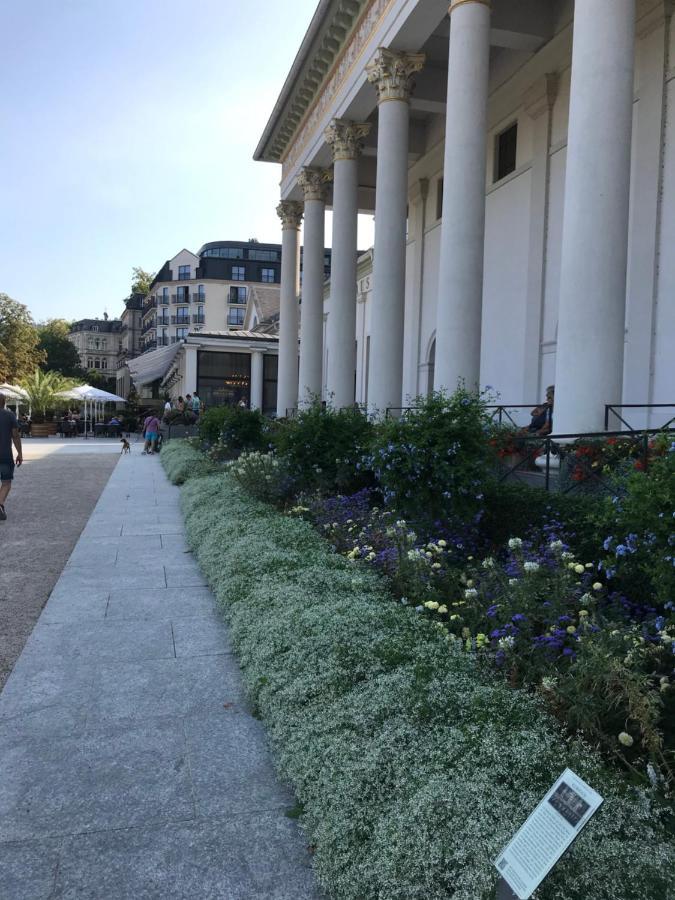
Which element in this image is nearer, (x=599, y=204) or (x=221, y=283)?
(x=599, y=204)

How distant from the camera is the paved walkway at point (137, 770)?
8.54ft

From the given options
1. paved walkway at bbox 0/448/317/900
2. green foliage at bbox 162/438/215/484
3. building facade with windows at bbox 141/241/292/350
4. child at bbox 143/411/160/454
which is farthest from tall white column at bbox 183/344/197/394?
building facade with windows at bbox 141/241/292/350

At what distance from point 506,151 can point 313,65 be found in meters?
6.20

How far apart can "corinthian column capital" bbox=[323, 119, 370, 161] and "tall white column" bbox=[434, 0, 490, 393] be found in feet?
22.8

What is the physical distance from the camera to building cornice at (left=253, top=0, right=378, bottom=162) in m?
16.5

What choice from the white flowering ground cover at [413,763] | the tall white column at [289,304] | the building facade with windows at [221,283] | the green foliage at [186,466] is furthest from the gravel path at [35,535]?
the building facade with windows at [221,283]

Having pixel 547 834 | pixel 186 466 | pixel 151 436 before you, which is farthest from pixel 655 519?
pixel 151 436

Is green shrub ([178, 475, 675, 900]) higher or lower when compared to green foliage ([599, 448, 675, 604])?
lower

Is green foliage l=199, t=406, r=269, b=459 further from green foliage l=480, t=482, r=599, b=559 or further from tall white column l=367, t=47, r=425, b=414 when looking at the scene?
green foliage l=480, t=482, r=599, b=559

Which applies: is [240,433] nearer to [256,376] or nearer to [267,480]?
[267,480]

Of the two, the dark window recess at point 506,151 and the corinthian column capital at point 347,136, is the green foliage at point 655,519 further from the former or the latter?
the corinthian column capital at point 347,136

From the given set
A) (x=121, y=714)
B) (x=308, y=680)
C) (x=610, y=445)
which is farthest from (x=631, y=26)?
(x=121, y=714)

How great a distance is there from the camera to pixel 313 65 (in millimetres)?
19438

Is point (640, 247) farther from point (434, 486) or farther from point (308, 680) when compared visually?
point (308, 680)
